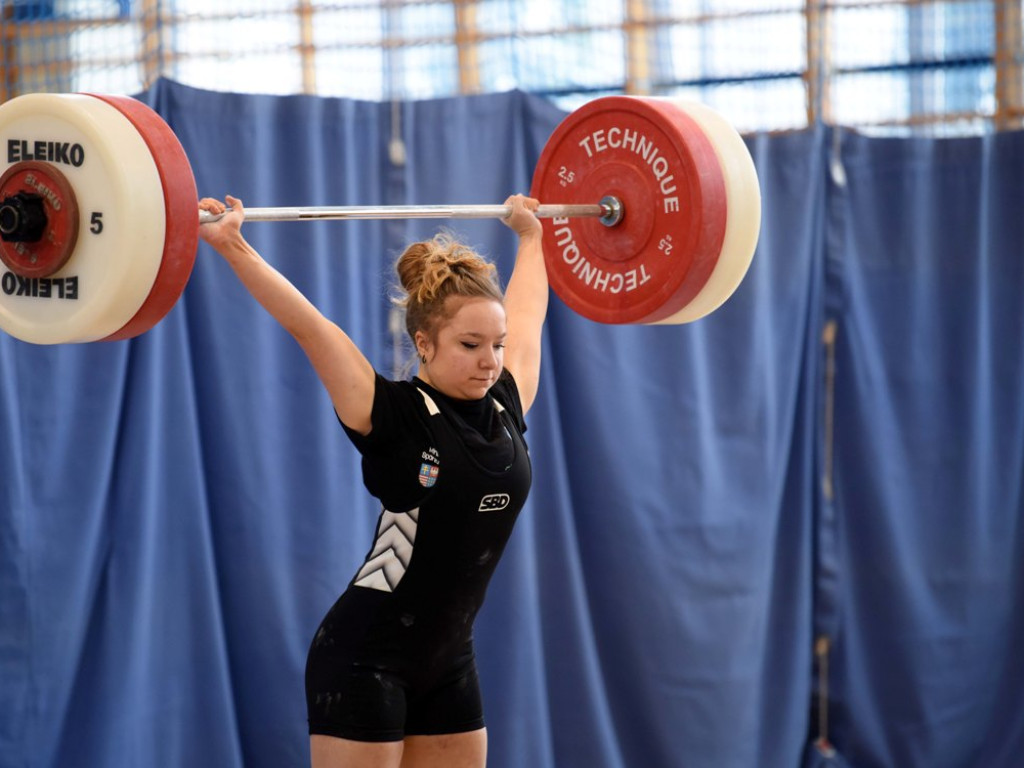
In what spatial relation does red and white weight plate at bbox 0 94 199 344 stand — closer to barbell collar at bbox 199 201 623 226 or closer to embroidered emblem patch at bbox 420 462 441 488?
barbell collar at bbox 199 201 623 226

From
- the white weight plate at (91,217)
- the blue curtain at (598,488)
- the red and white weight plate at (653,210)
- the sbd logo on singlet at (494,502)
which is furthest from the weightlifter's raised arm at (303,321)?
the blue curtain at (598,488)

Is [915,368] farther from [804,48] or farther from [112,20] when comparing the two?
[112,20]

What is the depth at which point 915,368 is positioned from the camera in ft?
13.3

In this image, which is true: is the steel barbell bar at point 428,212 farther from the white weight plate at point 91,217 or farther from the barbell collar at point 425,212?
the white weight plate at point 91,217

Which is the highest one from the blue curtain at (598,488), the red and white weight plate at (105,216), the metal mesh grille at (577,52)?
the metal mesh grille at (577,52)

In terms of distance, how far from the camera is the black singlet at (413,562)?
7.70 feet

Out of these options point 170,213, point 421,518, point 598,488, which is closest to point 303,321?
point 170,213

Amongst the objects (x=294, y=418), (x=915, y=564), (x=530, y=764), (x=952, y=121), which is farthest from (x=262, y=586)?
(x=952, y=121)

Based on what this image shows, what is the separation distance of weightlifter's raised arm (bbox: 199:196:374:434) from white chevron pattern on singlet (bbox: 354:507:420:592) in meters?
0.18

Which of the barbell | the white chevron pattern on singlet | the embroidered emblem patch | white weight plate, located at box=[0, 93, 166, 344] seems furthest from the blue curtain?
the embroidered emblem patch

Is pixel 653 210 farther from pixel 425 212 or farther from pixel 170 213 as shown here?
pixel 170 213

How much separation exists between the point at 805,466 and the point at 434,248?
188cm

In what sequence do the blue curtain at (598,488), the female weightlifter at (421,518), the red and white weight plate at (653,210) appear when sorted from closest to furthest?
the female weightlifter at (421,518), the red and white weight plate at (653,210), the blue curtain at (598,488)

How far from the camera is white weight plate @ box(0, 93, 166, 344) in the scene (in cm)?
224
